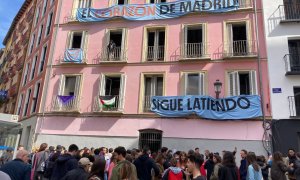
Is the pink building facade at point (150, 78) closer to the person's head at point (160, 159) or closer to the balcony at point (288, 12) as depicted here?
the balcony at point (288, 12)

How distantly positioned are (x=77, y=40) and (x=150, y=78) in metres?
6.88

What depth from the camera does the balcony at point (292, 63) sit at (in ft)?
49.6

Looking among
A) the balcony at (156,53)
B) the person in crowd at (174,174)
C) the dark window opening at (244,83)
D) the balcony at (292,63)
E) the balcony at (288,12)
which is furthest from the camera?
the balcony at (156,53)

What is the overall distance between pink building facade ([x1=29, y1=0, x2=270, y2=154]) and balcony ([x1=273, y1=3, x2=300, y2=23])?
1.03 metres

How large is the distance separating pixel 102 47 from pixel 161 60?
439 centimetres

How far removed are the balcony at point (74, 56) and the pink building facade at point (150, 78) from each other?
95 millimetres

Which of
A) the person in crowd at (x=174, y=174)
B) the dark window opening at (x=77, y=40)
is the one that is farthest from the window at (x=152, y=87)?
the person in crowd at (x=174, y=174)

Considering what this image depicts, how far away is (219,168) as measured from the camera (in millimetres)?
6195

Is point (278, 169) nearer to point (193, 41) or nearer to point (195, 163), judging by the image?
point (195, 163)

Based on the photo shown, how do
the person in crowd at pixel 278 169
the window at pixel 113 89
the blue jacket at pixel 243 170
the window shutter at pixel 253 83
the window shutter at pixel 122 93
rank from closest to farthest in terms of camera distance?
the person in crowd at pixel 278 169 → the blue jacket at pixel 243 170 → the window shutter at pixel 253 83 → the window shutter at pixel 122 93 → the window at pixel 113 89

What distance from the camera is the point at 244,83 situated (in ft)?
53.0

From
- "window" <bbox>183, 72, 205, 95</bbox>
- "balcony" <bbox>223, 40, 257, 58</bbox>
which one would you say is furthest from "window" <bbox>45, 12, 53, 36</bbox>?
"balcony" <bbox>223, 40, 257, 58</bbox>

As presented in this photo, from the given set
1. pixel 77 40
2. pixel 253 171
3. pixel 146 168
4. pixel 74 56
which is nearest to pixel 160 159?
pixel 146 168

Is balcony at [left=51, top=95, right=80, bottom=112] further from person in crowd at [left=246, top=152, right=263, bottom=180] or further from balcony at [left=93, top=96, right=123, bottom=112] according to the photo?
person in crowd at [left=246, top=152, right=263, bottom=180]
